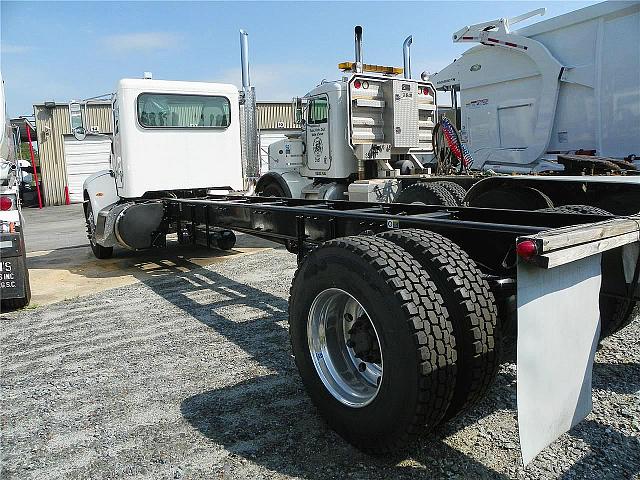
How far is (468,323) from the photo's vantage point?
2.38 m

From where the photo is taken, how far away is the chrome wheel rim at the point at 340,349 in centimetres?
285

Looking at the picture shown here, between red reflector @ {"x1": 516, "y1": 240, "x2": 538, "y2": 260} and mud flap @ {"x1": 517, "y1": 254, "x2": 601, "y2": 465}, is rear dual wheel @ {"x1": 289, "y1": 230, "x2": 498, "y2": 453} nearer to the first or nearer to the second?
mud flap @ {"x1": 517, "y1": 254, "x2": 601, "y2": 465}

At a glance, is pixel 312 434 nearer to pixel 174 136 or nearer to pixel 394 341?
pixel 394 341

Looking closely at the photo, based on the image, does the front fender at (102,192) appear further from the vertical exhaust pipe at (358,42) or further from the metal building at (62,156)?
the metal building at (62,156)

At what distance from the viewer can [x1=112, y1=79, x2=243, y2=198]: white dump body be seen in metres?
7.82

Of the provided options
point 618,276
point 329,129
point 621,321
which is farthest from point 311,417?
point 329,129

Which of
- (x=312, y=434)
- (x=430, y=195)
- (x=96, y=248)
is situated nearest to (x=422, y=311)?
(x=312, y=434)

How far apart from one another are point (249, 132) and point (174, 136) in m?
1.37

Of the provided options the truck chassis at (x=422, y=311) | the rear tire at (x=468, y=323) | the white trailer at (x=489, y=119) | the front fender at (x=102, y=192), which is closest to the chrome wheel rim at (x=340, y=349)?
the truck chassis at (x=422, y=311)

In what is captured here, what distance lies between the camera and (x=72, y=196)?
2488 centimetres

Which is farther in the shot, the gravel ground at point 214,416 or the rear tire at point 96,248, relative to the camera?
the rear tire at point 96,248

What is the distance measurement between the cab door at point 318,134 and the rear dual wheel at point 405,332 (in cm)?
740

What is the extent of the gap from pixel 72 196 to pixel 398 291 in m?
25.4

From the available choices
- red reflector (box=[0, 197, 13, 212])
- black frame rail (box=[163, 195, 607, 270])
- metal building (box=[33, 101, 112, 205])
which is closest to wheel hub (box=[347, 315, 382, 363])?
black frame rail (box=[163, 195, 607, 270])
